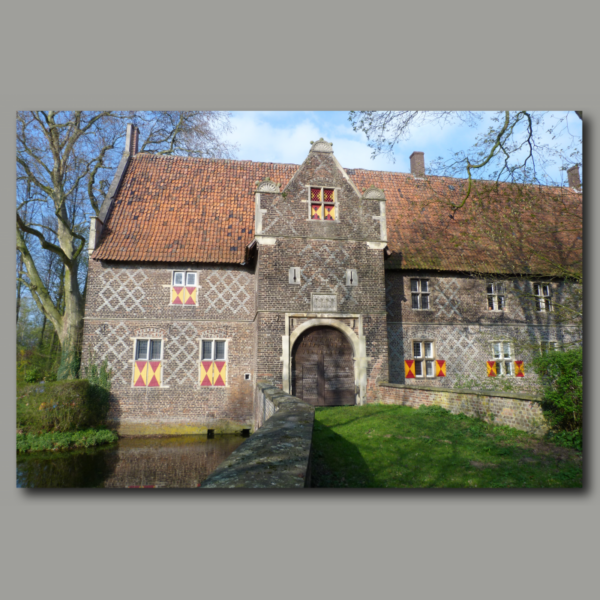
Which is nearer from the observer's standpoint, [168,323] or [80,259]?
[168,323]

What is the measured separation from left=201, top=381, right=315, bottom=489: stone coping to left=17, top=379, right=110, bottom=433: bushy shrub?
23.0 feet

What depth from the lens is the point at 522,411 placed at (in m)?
7.32

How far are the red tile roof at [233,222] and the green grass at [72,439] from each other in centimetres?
491

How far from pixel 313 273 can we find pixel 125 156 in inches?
342

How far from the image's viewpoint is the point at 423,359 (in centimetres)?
1281

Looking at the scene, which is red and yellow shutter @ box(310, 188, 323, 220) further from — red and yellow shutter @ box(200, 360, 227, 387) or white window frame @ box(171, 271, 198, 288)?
red and yellow shutter @ box(200, 360, 227, 387)

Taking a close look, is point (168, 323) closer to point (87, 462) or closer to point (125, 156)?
point (87, 462)

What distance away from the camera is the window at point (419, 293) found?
1314 centimetres

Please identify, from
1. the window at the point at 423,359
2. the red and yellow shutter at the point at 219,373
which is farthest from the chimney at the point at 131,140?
the window at the point at 423,359

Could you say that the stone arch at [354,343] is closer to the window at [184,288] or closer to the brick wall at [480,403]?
the brick wall at [480,403]

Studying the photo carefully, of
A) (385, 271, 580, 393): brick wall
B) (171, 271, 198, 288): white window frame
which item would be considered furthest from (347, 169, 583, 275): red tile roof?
(171, 271, 198, 288): white window frame

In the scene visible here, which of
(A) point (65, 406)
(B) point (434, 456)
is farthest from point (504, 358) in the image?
(A) point (65, 406)

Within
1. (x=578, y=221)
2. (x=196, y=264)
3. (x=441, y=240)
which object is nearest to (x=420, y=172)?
(x=441, y=240)

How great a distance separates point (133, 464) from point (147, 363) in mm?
3901
